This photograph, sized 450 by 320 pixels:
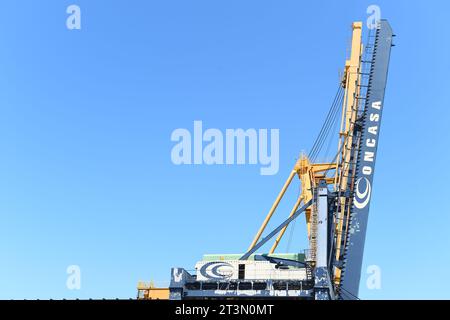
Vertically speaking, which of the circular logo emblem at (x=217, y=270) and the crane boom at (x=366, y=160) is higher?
the crane boom at (x=366, y=160)

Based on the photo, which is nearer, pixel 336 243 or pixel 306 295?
pixel 306 295

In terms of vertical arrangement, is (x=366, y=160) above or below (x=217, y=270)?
above

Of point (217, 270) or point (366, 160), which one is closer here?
point (366, 160)

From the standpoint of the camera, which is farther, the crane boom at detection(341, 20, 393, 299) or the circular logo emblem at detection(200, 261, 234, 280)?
the circular logo emblem at detection(200, 261, 234, 280)

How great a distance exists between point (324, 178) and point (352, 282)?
14315mm

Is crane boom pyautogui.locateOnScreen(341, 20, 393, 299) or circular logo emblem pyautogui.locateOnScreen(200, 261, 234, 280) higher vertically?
crane boom pyautogui.locateOnScreen(341, 20, 393, 299)

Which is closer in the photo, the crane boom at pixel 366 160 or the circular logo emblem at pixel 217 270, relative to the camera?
the crane boom at pixel 366 160
